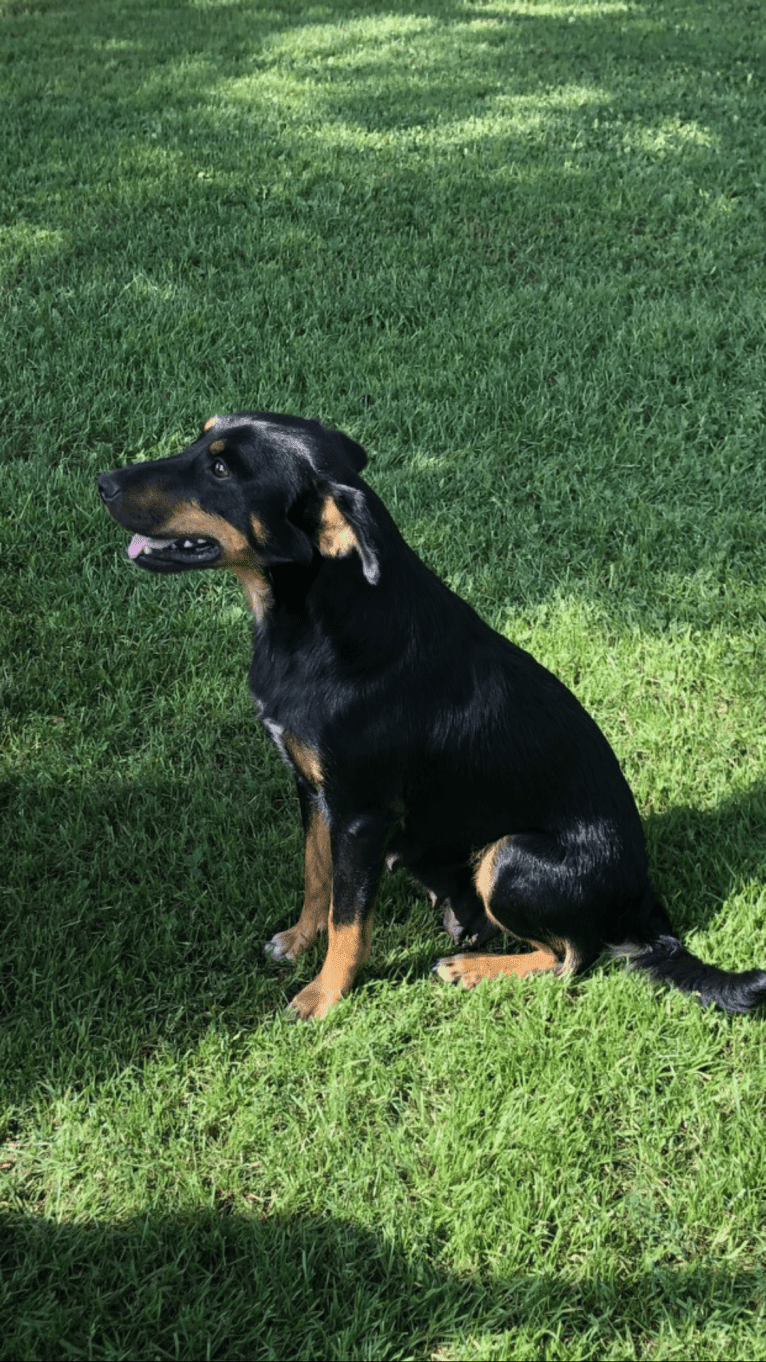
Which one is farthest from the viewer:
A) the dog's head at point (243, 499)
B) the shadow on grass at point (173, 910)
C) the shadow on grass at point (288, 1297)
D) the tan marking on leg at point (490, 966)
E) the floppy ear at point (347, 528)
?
the tan marking on leg at point (490, 966)

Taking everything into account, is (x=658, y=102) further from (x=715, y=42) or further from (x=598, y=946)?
(x=598, y=946)

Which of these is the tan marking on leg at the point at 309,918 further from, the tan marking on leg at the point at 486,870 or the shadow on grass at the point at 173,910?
the tan marking on leg at the point at 486,870

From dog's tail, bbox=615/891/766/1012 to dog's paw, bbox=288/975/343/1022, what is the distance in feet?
2.74

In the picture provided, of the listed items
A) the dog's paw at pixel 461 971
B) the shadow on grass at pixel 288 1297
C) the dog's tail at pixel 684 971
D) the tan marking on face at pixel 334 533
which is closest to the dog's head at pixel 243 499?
Answer: the tan marking on face at pixel 334 533

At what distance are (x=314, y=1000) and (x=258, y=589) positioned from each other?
118 cm

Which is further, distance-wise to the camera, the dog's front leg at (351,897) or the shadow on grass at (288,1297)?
the dog's front leg at (351,897)

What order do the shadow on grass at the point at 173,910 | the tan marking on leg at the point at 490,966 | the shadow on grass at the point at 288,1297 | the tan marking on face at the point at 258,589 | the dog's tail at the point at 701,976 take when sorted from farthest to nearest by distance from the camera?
the tan marking on leg at the point at 490,966, the shadow on grass at the point at 173,910, the dog's tail at the point at 701,976, the tan marking on face at the point at 258,589, the shadow on grass at the point at 288,1297

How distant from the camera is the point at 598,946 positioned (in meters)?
3.31

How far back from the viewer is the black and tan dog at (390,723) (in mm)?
2859

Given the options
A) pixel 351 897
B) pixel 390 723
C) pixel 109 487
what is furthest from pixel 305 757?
pixel 109 487

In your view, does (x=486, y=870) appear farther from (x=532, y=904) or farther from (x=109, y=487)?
(x=109, y=487)

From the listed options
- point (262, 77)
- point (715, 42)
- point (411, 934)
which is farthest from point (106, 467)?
point (715, 42)

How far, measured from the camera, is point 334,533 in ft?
9.12

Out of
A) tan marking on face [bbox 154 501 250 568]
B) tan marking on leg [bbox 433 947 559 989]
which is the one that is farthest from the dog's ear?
tan marking on leg [bbox 433 947 559 989]
